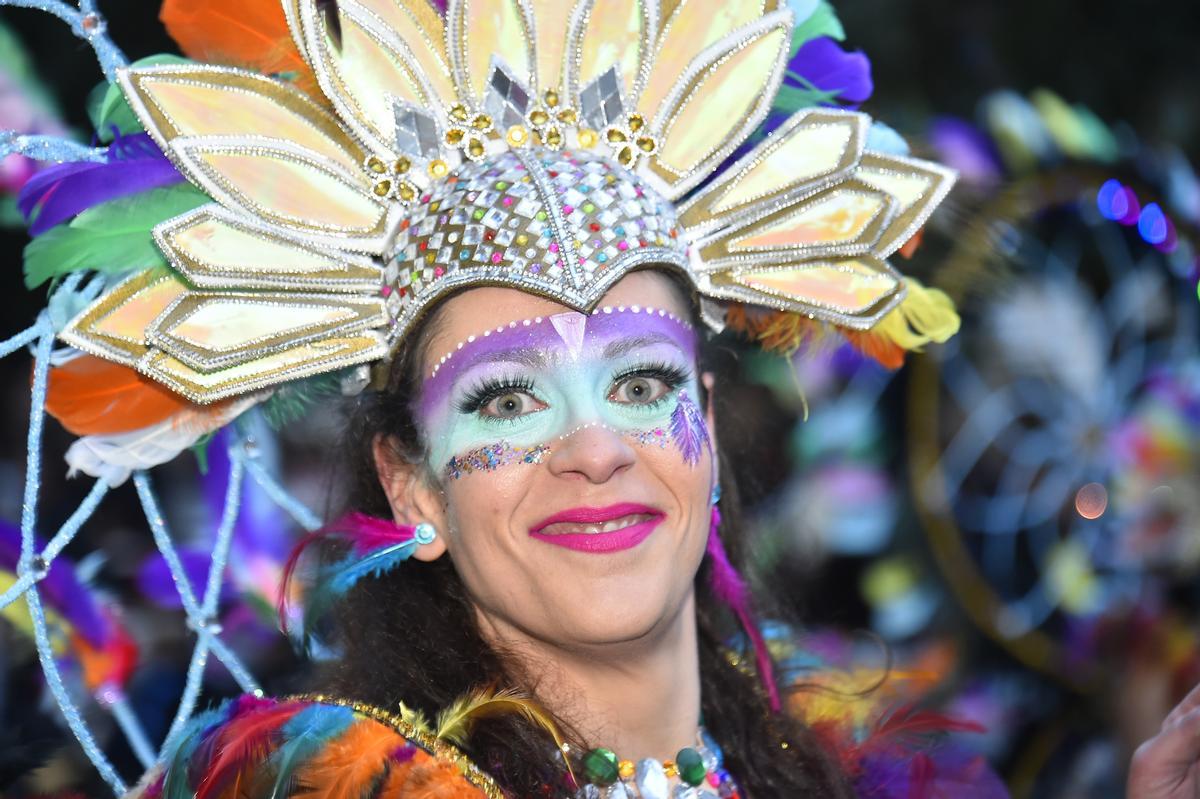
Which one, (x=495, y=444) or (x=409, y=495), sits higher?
(x=495, y=444)

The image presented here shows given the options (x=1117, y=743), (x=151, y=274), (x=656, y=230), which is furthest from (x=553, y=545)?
(x=1117, y=743)

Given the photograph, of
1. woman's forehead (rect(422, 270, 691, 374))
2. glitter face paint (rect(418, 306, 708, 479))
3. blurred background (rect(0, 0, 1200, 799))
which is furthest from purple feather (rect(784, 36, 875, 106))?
blurred background (rect(0, 0, 1200, 799))

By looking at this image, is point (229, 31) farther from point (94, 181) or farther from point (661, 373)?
point (661, 373)

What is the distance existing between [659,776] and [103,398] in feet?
4.00

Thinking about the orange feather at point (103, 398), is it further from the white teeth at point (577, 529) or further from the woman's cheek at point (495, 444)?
the white teeth at point (577, 529)

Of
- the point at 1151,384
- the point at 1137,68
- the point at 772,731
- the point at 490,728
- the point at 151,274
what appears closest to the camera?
the point at 490,728

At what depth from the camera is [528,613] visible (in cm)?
247

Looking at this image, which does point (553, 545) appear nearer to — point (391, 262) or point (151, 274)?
point (391, 262)

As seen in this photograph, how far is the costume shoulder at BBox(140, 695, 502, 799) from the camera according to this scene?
83.7 inches

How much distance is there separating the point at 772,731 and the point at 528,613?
673 millimetres

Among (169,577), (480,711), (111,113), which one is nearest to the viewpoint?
(480,711)

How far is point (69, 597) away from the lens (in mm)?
2812

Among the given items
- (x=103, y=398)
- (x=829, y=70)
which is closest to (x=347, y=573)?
Answer: (x=103, y=398)

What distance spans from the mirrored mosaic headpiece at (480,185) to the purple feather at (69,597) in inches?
16.4
